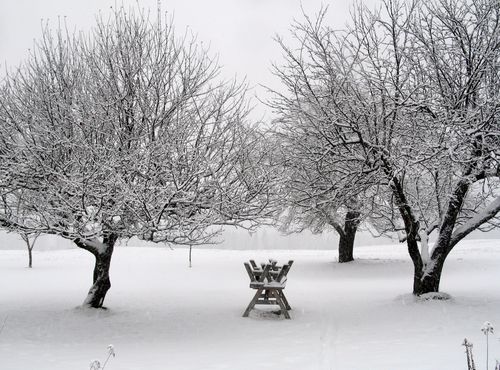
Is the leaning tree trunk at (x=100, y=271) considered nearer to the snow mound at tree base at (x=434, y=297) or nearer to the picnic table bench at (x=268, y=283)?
the picnic table bench at (x=268, y=283)

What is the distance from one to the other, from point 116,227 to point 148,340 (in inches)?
88.4

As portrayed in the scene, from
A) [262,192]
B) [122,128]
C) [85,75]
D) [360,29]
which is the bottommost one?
[262,192]

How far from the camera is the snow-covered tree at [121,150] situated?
8562 millimetres

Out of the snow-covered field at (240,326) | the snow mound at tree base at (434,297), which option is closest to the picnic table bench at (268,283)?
the snow-covered field at (240,326)

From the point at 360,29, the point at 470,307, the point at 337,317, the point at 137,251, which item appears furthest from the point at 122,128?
the point at 137,251

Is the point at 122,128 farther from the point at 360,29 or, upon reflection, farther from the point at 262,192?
the point at 360,29

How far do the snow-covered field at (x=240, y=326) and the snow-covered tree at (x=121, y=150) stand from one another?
1801 millimetres

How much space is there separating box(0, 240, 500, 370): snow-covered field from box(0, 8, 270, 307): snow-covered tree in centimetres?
180

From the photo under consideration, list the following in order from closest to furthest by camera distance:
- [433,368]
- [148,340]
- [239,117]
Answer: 1. [433,368]
2. [148,340]
3. [239,117]

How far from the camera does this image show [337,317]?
10.4m

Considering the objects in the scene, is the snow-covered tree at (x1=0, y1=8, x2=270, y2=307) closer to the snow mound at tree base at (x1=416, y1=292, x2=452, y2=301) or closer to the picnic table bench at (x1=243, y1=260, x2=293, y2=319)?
the picnic table bench at (x1=243, y1=260, x2=293, y2=319)

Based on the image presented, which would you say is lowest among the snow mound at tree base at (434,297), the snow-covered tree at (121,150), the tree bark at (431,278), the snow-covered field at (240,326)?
the snow-covered field at (240,326)

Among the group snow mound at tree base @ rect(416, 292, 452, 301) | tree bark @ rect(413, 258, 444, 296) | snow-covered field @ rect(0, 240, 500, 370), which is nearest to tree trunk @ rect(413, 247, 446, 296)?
tree bark @ rect(413, 258, 444, 296)

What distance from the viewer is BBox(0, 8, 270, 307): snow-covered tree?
337 inches
